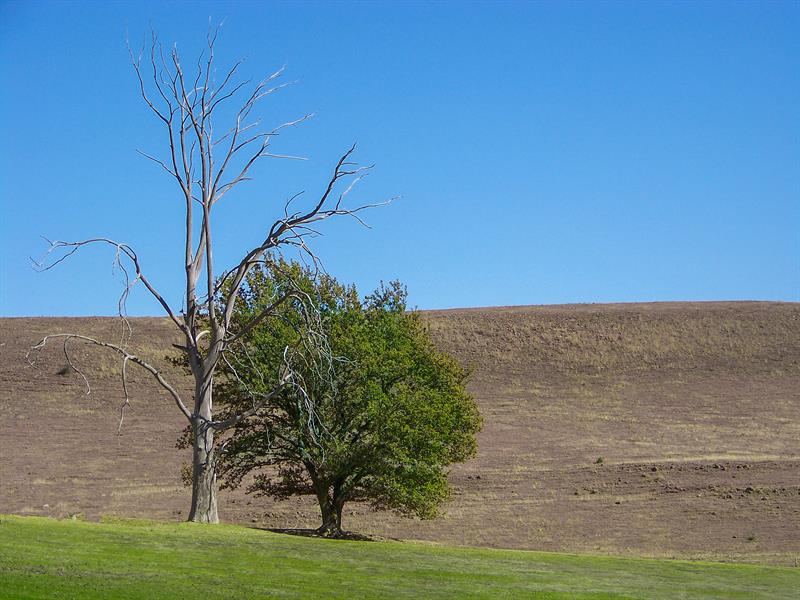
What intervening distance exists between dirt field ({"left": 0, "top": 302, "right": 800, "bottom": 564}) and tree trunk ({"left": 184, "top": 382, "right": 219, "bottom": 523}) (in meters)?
13.3

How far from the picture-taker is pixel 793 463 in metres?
55.3

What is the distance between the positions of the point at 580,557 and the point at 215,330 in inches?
488

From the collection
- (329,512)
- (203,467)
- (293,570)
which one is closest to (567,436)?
(329,512)

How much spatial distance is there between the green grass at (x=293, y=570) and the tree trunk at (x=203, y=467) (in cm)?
237

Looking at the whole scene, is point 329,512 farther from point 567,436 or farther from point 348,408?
point 567,436

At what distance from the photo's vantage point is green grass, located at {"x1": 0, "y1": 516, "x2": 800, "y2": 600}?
56.0ft

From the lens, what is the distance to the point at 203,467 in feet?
99.6

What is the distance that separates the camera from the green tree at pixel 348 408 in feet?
110

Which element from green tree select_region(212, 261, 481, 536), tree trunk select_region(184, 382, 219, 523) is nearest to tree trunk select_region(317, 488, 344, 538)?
green tree select_region(212, 261, 481, 536)

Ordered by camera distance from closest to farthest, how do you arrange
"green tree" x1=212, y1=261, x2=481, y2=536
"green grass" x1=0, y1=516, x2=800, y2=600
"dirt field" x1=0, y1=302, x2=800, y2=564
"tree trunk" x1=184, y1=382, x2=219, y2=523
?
"green grass" x1=0, y1=516, x2=800, y2=600 → "tree trunk" x1=184, y1=382, x2=219, y2=523 → "green tree" x1=212, y1=261, x2=481, y2=536 → "dirt field" x1=0, y1=302, x2=800, y2=564

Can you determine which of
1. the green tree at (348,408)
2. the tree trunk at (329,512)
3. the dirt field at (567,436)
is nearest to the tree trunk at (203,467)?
the green tree at (348,408)

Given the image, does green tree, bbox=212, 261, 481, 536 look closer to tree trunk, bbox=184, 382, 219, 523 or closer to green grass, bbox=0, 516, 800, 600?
tree trunk, bbox=184, 382, 219, 523

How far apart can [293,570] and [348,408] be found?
46.6 ft

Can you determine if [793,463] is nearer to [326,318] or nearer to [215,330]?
[326,318]
